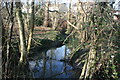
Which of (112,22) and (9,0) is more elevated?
(9,0)

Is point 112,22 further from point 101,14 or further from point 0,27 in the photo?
point 0,27

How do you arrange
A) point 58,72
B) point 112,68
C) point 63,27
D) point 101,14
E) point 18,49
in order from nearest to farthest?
point 101,14 → point 112,68 → point 18,49 → point 58,72 → point 63,27

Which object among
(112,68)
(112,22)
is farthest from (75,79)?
(112,22)

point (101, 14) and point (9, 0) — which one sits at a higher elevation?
point (9, 0)

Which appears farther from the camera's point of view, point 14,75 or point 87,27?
point 14,75

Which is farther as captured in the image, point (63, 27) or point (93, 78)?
point (63, 27)

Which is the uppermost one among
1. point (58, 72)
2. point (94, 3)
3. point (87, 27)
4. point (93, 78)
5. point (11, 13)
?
point (94, 3)

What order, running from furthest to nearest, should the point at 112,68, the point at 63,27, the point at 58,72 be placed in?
the point at 63,27 → the point at 58,72 → the point at 112,68

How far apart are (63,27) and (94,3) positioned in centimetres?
939

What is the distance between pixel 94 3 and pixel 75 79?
2.03 m

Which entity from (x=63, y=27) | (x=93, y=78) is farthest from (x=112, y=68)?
(x=63, y=27)

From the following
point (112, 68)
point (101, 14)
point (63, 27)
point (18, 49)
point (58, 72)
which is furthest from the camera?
point (63, 27)

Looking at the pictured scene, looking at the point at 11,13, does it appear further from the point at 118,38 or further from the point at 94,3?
the point at 118,38

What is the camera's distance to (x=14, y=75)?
12.2 ft
